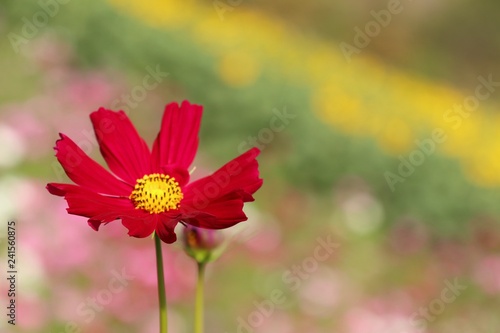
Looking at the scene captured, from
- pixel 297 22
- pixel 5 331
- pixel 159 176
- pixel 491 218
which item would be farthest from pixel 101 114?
pixel 297 22

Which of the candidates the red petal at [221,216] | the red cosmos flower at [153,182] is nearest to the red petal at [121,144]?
the red cosmos flower at [153,182]

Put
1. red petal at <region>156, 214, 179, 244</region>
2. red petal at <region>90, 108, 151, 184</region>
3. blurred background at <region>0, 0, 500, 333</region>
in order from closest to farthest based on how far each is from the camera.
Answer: red petal at <region>156, 214, 179, 244</region> < red petal at <region>90, 108, 151, 184</region> < blurred background at <region>0, 0, 500, 333</region>

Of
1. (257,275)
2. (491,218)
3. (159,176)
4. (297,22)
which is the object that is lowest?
(297,22)

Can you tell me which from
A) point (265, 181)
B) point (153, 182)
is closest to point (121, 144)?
point (153, 182)

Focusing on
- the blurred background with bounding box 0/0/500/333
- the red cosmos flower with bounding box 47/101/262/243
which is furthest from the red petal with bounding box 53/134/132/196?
the blurred background with bounding box 0/0/500/333

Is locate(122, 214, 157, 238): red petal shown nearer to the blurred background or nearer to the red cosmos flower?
the red cosmos flower

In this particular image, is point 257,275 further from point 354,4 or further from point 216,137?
point 354,4

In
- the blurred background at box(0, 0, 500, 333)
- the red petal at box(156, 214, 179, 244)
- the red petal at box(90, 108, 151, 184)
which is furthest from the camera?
the blurred background at box(0, 0, 500, 333)
